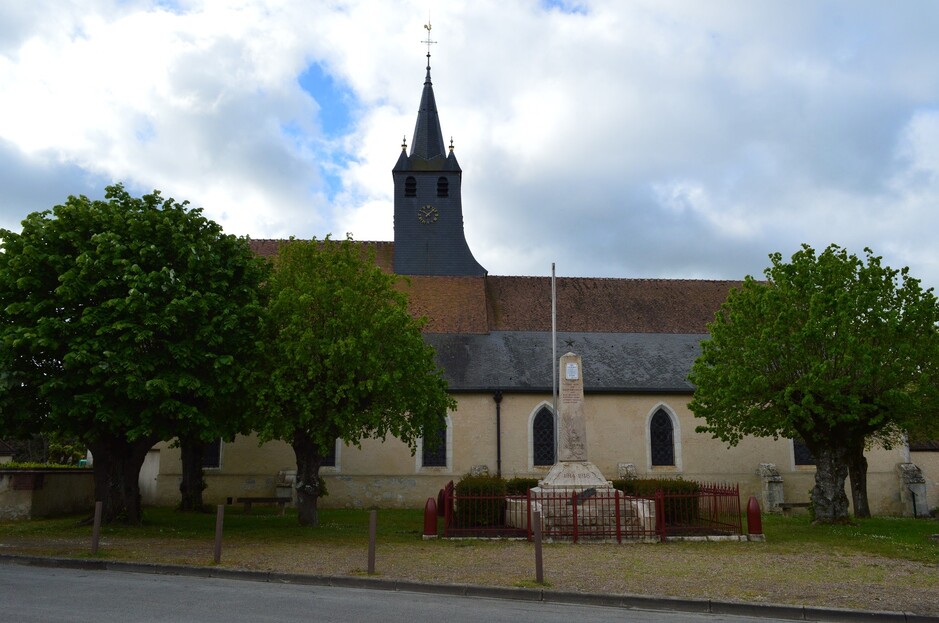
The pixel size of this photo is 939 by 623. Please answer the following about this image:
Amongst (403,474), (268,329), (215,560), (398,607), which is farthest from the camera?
(403,474)

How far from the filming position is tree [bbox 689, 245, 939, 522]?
1795 centimetres

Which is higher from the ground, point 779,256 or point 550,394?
point 779,256

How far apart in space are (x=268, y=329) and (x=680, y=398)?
16.2m

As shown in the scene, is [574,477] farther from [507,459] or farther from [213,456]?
[213,456]

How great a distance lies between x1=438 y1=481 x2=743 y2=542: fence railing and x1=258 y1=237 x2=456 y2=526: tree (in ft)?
8.62

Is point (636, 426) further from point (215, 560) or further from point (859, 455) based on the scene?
point (215, 560)

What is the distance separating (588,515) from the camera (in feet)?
51.1

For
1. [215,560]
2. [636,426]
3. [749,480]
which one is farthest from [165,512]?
[749,480]

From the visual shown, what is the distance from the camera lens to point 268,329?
57.9 ft

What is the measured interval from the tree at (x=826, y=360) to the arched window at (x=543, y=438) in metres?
7.57

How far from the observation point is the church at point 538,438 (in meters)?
26.4

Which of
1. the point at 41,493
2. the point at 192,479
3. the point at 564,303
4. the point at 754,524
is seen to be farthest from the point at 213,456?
the point at 754,524

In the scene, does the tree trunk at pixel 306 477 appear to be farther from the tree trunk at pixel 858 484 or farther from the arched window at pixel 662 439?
the tree trunk at pixel 858 484

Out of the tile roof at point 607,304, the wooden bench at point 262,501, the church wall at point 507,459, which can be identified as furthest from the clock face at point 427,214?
the wooden bench at point 262,501
